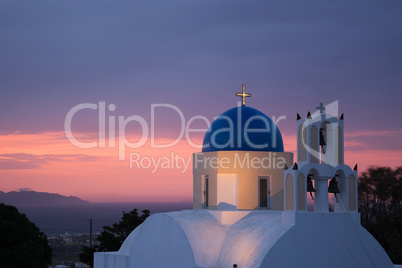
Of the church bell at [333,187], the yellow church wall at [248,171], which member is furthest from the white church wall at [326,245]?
the yellow church wall at [248,171]

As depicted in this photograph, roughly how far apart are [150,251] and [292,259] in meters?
6.27

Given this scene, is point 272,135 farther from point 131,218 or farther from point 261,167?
point 131,218

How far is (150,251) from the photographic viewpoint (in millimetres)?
22969

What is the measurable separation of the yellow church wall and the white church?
0.12ft

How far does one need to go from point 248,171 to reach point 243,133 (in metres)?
1.47

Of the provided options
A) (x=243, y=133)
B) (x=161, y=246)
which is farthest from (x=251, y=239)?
(x=243, y=133)

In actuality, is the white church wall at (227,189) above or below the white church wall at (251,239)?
above

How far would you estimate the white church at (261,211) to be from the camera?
19125 mm

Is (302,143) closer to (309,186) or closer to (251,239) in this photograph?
(309,186)

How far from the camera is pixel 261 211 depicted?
872 inches

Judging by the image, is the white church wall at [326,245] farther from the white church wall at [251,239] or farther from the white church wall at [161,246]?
the white church wall at [161,246]

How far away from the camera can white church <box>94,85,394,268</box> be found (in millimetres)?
19125

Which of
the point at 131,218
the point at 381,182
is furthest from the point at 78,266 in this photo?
the point at 381,182

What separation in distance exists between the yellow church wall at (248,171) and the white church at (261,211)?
0.04m
